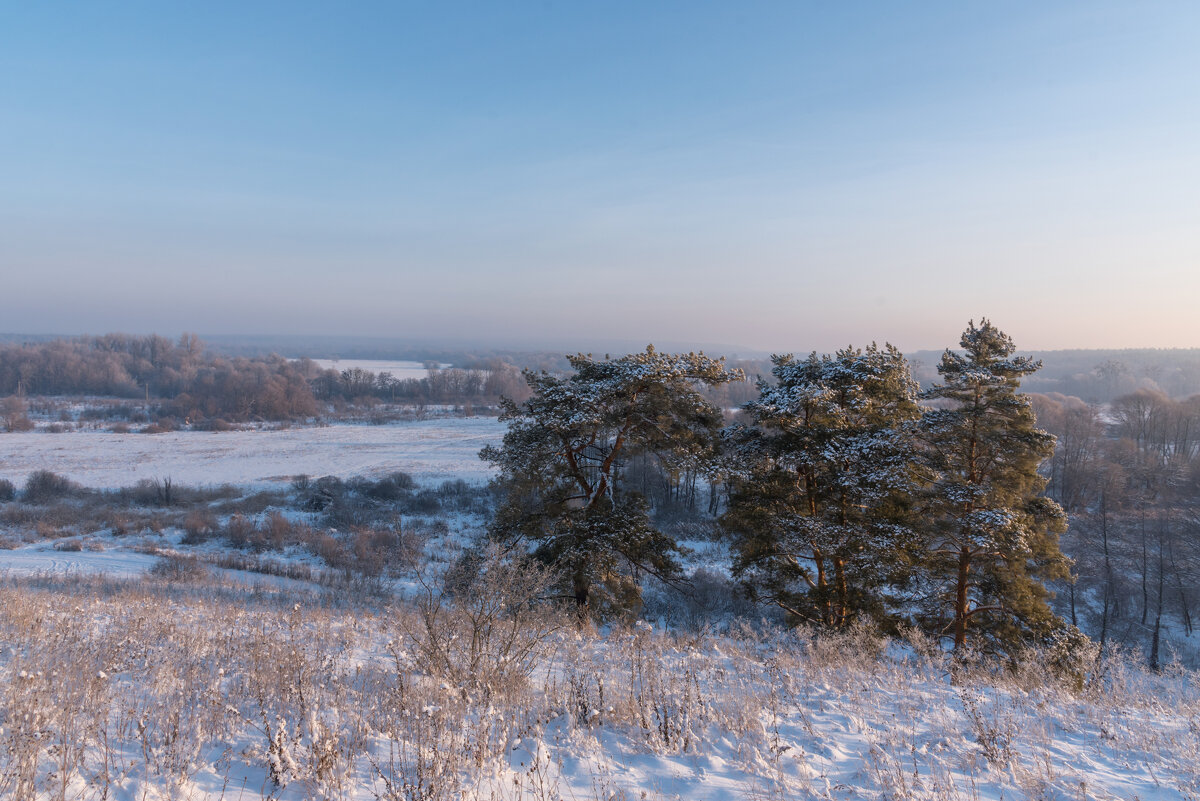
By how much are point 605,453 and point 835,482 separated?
4.61m

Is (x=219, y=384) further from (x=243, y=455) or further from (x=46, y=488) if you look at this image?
(x=46, y=488)

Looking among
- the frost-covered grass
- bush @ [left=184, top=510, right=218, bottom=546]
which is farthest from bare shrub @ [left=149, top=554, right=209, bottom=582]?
the frost-covered grass

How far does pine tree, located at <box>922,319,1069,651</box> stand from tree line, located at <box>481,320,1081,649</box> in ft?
0.12

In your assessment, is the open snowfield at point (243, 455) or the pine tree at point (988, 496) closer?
the pine tree at point (988, 496)

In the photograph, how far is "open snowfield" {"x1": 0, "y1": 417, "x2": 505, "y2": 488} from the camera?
122 feet

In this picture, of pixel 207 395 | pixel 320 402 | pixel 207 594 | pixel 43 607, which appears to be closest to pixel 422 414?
pixel 320 402

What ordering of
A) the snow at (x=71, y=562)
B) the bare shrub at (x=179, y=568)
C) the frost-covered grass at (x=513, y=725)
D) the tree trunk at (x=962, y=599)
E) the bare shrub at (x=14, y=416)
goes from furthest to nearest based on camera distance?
the bare shrub at (x=14, y=416)
the snow at (x=71, y=562)
the bare shrub at (x=179, y=568)
the tree trunk at (x=962, y=599)
the frost-covered grass at (x=513, y=725)

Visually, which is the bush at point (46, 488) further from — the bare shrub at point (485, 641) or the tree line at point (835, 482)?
the bare shrub at point (485, 641)

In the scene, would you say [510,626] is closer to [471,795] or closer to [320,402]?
[471,795]

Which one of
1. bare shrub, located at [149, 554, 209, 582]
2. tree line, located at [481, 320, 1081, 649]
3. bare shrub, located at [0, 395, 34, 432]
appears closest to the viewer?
tree line, located at [481, 320, 1081, 649]

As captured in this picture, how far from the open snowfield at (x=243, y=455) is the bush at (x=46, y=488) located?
58.8 inches

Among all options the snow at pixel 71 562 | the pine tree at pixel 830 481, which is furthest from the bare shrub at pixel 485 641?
the snow at pixel 71 562

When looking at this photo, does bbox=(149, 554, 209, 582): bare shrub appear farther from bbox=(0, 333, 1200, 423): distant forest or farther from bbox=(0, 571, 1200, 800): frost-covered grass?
bbox=(0, 333, 1200, 423): distant forest

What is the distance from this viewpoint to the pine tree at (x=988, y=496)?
10086 mm
